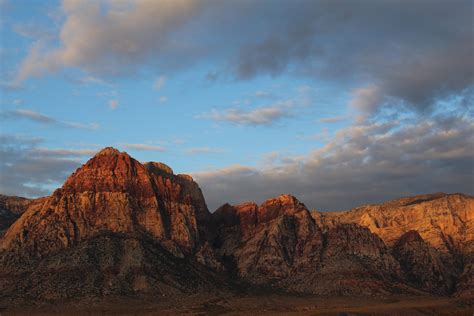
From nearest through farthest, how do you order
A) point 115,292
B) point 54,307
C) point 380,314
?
1. point 380,314
2. point 54,307
3. point 115,292

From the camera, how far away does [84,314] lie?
177 m

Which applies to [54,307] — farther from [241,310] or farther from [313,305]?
[313,305]

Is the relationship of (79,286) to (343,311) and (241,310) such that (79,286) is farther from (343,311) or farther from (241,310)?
(343,311)

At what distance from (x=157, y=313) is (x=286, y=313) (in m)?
35.8

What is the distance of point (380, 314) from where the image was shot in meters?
173

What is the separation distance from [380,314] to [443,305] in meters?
32.9

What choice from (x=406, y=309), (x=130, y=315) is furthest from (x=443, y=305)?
(x=130, y=315)

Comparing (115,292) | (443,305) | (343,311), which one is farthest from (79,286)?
(443,305)

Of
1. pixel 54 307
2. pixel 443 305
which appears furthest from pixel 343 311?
pixel 54 307

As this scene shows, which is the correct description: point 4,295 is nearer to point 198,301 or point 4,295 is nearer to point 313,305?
point 198,301

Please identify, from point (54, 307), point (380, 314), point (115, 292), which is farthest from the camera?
point (115, 292)

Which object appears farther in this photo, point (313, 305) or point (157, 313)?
point (313, 305)

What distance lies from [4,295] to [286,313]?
8582 centimetres

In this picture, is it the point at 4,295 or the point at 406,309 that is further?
the point at 4,295
